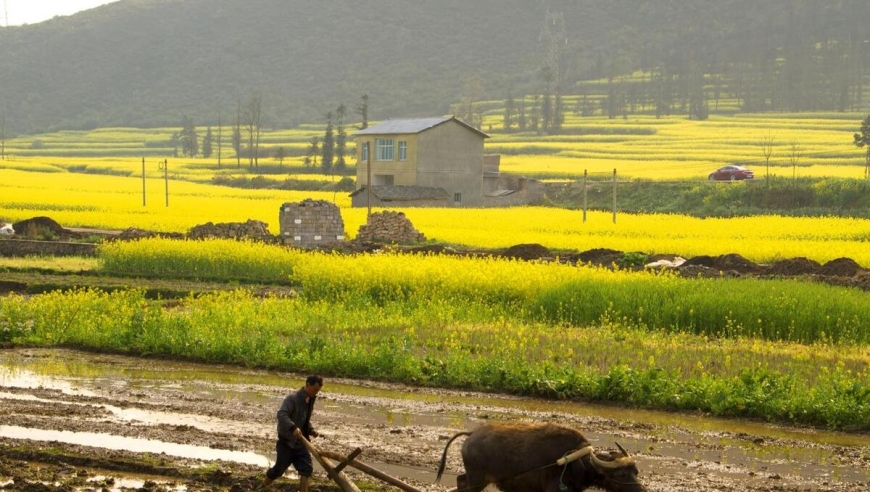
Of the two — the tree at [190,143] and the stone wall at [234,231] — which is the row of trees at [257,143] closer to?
the tree at [190,143]

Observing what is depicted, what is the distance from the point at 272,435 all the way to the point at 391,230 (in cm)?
2842

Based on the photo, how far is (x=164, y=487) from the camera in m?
11.6

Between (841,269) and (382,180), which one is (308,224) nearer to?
(841,269)

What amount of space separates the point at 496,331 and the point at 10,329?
884cm

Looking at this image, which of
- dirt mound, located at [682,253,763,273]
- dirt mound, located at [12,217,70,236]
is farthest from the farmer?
dirt mound, located at [12,217,70,236]

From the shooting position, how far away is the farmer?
10836 millimetres

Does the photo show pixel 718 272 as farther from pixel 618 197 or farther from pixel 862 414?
pixel 618 197

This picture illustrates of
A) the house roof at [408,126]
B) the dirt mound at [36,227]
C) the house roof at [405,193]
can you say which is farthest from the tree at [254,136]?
the dirt mound at [36,227]

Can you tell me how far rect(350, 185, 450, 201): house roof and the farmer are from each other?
2083 inches

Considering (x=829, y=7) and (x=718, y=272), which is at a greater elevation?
(x=829, y=7)

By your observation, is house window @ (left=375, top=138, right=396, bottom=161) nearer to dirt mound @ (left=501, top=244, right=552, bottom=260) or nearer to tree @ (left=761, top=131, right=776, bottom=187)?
tree @ (left=761, top=131, right=776, bottom=187)

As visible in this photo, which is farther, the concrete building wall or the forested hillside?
the forested hillside

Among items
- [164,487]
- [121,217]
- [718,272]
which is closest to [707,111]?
Result: [121,217]

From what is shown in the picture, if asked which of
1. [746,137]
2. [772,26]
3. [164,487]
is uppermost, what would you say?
[772,26]
